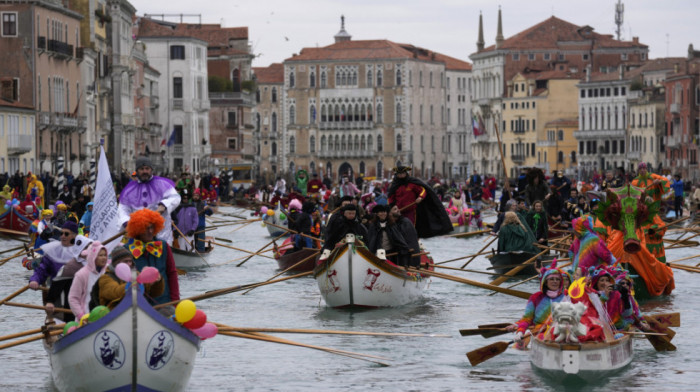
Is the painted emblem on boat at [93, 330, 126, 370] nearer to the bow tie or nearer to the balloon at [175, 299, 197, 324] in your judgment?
the balloon at [175, 299, 197, 324]

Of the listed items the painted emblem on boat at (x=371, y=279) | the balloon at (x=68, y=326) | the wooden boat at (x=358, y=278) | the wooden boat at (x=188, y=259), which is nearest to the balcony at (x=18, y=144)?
the wooden boat at (x=188, y=259)

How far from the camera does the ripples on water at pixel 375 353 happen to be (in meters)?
16.3

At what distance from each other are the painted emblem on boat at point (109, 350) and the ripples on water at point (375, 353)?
2824mm

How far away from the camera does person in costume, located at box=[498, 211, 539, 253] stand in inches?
1061

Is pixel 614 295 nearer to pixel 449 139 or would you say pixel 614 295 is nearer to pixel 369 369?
pixel 369 369

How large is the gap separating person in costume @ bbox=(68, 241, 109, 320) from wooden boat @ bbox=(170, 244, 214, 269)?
15.9 metres

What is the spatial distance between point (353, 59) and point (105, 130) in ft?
252

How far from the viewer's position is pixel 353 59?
164 m

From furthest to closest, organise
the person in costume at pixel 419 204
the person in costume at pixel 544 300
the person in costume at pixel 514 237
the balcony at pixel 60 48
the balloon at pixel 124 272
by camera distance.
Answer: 1. the balcony at pixel 60 48
2. the person in costume at pixel 514 237
3. the person in costume at pixel 419 204
4. the person in costume at pixel 544 300
5. the balloon at pixel 124 272

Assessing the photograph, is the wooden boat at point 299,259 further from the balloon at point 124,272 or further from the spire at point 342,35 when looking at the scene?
the spire at point 342,35

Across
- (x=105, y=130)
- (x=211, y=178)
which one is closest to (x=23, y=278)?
(x=211, y=178)

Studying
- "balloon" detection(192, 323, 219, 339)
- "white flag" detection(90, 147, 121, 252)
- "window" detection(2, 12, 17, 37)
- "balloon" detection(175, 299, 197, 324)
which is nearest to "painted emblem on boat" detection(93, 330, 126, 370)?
"balloon" detection(175, 299, 197, 324)

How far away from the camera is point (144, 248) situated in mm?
14773

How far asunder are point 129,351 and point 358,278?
8.61 meters
